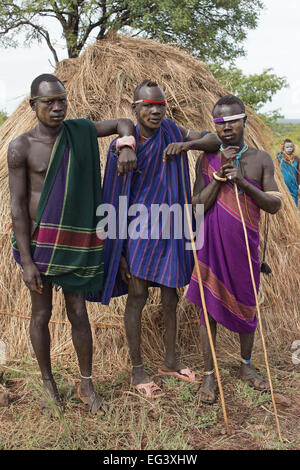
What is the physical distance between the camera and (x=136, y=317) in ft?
10.0

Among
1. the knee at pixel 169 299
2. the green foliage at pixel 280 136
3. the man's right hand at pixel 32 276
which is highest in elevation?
the man's right hand at pixel 32 276

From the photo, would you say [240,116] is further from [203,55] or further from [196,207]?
[203,55]

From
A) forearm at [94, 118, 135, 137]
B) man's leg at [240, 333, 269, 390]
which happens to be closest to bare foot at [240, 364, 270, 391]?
man's leg at [240, 333, 269, 390]

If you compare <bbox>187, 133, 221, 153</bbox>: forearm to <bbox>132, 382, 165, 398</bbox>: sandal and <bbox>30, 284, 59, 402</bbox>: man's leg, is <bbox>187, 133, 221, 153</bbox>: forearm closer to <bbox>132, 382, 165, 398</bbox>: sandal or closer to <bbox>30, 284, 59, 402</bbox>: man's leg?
<bbox>30, 284, 59, 402</bbox>: man's leg

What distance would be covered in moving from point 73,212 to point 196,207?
2.63 ft

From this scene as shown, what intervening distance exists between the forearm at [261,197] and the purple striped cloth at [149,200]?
44 cm

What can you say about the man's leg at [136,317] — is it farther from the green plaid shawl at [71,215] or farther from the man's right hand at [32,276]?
the man's right hand at [32,276]

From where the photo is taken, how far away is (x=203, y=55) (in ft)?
44.1

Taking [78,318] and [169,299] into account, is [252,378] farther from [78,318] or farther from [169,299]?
[78,318]

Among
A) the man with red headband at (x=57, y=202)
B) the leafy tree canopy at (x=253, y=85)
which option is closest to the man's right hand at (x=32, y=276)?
the man with red headband at (x=57, y=202)

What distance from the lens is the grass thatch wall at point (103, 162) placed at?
371cm

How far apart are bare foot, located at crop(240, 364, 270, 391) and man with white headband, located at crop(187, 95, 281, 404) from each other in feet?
0.95

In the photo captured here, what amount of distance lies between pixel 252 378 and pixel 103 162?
2.16m
